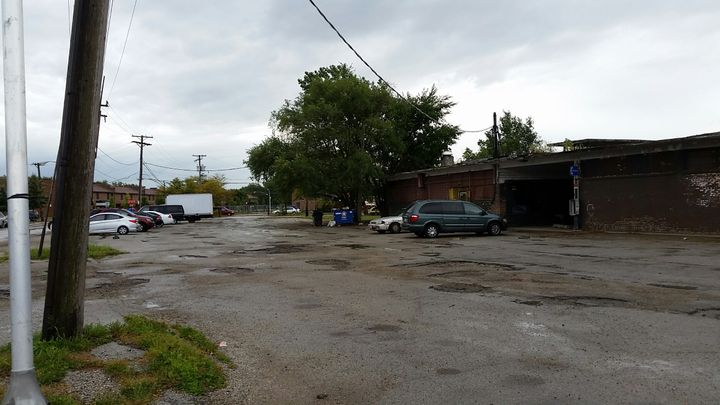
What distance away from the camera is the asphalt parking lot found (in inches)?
191

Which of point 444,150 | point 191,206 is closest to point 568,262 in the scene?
point 444,150

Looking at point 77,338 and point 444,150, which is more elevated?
point 444,150

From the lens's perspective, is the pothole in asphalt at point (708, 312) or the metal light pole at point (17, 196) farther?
the pothole in asphalt at point (708, 312)

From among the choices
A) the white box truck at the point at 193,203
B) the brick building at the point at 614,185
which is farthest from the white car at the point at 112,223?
the white box truck at the point at 193,203

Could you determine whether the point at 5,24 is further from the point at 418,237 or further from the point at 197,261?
the point at 418,237

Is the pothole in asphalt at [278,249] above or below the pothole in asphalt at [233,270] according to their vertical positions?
above

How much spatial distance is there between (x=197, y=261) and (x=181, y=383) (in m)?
11.5

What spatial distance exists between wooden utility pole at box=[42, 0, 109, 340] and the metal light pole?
1550 mm

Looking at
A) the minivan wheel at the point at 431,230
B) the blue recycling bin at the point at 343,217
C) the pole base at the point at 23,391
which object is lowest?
the pole base at the point at 23,391

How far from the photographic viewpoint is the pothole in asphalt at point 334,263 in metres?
13.7

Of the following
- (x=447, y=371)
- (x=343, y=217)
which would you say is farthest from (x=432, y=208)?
(x=447, y=371)

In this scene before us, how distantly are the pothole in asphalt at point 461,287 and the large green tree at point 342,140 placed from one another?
27286 mm

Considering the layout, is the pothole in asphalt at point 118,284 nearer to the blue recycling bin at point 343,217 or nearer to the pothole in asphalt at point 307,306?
the pothole in asphalt at point 307,306

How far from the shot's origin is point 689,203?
69.4ft
